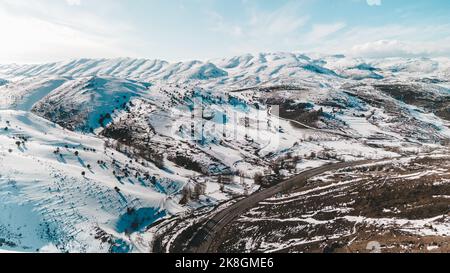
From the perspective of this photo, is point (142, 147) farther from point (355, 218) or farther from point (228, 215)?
point (355, 218)

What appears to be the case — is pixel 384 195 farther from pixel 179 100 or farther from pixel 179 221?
pixel 179 100

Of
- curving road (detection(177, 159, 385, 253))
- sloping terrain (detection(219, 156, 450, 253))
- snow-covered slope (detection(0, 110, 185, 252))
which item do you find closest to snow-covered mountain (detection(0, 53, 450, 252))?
snow-covered slope (detection(0, 110, 185, 252))

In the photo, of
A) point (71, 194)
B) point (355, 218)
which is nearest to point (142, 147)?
point (71, 194)

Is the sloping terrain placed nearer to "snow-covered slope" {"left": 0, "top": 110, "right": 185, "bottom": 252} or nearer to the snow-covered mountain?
the snow-covered mountain
